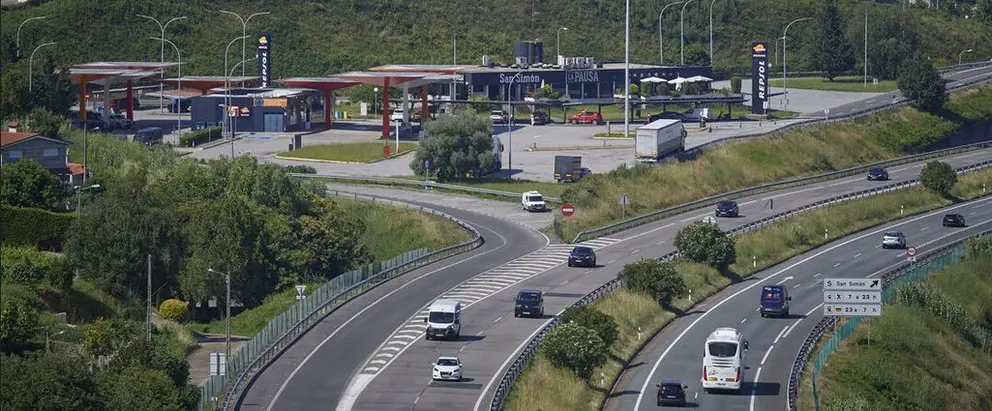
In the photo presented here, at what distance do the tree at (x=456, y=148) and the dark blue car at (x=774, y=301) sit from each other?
43.9 m

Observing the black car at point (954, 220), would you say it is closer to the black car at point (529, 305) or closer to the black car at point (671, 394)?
the black car at point (529, 305)

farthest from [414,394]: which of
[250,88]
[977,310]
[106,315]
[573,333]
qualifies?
[250,88]

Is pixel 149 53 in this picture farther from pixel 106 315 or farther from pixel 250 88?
pixel 106 315

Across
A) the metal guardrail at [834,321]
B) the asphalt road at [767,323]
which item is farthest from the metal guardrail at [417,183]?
the metal guardrail at [834,321]

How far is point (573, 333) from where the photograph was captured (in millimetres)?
68562

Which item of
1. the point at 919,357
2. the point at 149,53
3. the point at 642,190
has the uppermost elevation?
the point at 149,53

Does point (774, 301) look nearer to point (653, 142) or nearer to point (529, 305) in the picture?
point (529, 305)

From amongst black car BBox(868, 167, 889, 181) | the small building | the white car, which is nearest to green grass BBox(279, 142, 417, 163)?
the small building

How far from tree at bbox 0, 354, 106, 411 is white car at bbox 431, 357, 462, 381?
646 inches

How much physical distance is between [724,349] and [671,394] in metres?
3.96

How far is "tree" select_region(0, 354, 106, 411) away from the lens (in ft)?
157

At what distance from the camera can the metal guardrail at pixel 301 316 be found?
6188 cm

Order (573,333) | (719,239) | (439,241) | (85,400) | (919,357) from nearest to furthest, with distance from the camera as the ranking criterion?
1. (85,400)
2. (573,333)
3. (919,357)
4. (719,239)
5. (439,241)

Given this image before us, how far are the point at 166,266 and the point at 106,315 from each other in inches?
361
